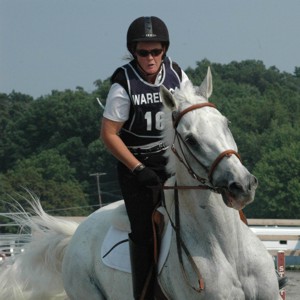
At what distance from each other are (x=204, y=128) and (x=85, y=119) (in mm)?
94573

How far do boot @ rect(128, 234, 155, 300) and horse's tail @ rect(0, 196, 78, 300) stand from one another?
2152mm

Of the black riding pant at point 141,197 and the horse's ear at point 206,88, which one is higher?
the horse's ear at point 206,88

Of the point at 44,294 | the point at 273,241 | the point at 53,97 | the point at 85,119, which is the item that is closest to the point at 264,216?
the point at 85,119

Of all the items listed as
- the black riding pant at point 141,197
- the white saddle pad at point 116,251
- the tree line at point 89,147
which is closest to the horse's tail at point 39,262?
the white saddle pad at point 116,251

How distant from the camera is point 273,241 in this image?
19.3 metres

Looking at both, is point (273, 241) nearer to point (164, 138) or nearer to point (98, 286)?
point (98, 286)

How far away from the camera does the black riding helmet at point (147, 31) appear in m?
7.00

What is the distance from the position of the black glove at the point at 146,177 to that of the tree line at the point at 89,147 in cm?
6820

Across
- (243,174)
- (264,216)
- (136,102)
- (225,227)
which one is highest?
(136,102)

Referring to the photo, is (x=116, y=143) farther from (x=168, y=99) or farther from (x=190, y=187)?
(x=190, y=187)

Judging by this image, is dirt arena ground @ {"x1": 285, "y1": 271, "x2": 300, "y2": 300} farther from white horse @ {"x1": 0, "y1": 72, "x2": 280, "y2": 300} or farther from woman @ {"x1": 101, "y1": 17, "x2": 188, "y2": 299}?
white horse @ {"x1": 0, "y1": 72, "x2": 280, "y2": 300}

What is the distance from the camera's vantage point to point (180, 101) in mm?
6531

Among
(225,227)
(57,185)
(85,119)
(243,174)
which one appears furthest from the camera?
(85,119)

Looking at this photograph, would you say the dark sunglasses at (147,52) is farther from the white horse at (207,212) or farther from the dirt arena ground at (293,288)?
the dirt arena ground at (293,288)
